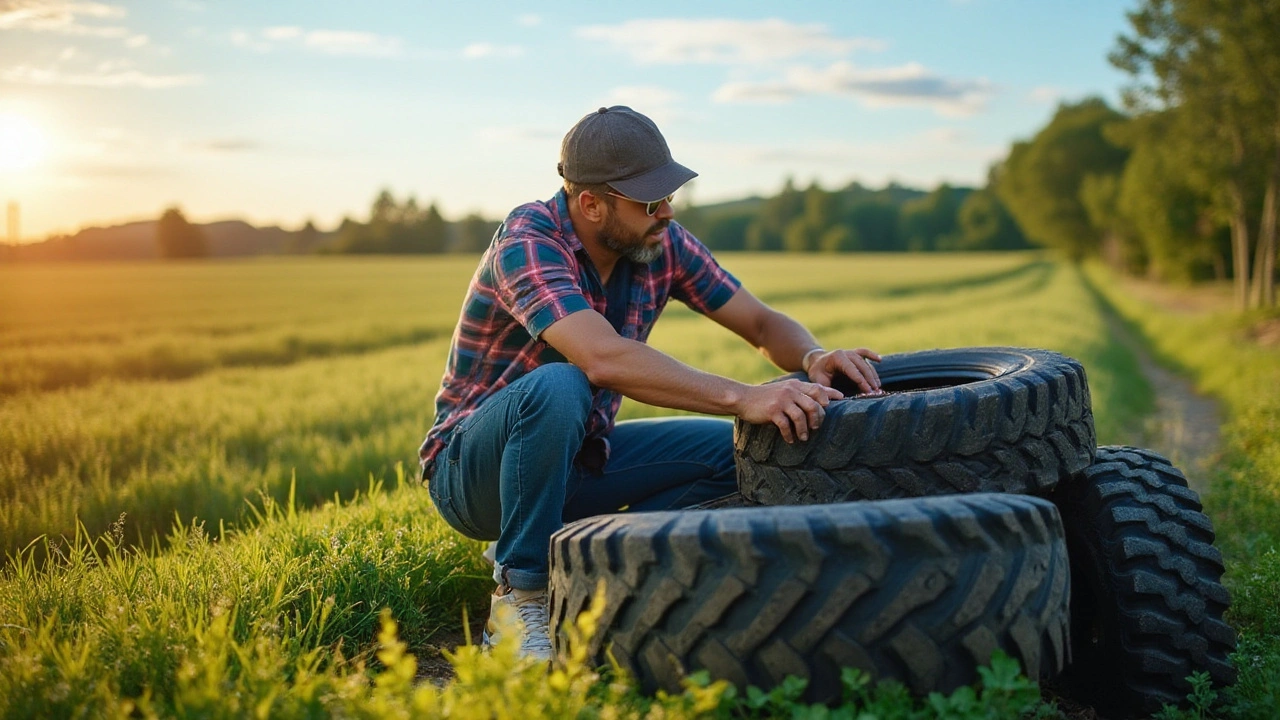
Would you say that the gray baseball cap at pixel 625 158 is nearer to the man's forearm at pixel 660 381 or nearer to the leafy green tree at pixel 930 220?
the man's forearm at pixel 660 381

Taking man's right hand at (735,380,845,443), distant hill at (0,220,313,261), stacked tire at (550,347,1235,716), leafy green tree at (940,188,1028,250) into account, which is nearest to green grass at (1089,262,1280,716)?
stacked tire at (550,347,1235,716)

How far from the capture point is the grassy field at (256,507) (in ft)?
8.11

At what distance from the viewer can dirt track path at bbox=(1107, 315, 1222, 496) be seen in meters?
6.64

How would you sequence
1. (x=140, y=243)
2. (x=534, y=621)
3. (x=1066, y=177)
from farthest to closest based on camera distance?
(x=1066, y=177) < (x=140, y=243) < (x=534, y=621)

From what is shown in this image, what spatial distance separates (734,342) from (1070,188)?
6635cm

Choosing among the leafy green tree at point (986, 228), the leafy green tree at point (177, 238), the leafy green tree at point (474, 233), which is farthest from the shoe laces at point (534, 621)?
the leafy green tree at point (986, 228)

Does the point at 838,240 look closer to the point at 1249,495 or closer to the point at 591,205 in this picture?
the point at 1249,495

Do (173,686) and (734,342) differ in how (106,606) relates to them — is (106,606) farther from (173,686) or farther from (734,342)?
(734,342)

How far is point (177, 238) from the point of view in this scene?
70.1 meters

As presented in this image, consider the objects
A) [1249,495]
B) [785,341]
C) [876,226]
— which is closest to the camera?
[785,341]

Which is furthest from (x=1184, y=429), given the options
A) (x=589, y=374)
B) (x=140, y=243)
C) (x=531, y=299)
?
(x=140, y=243)

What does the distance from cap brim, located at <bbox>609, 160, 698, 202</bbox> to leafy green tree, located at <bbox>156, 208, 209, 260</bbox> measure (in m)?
74.0

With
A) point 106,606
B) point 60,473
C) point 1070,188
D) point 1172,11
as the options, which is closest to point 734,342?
point 60,473

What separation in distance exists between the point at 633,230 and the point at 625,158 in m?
0.28
